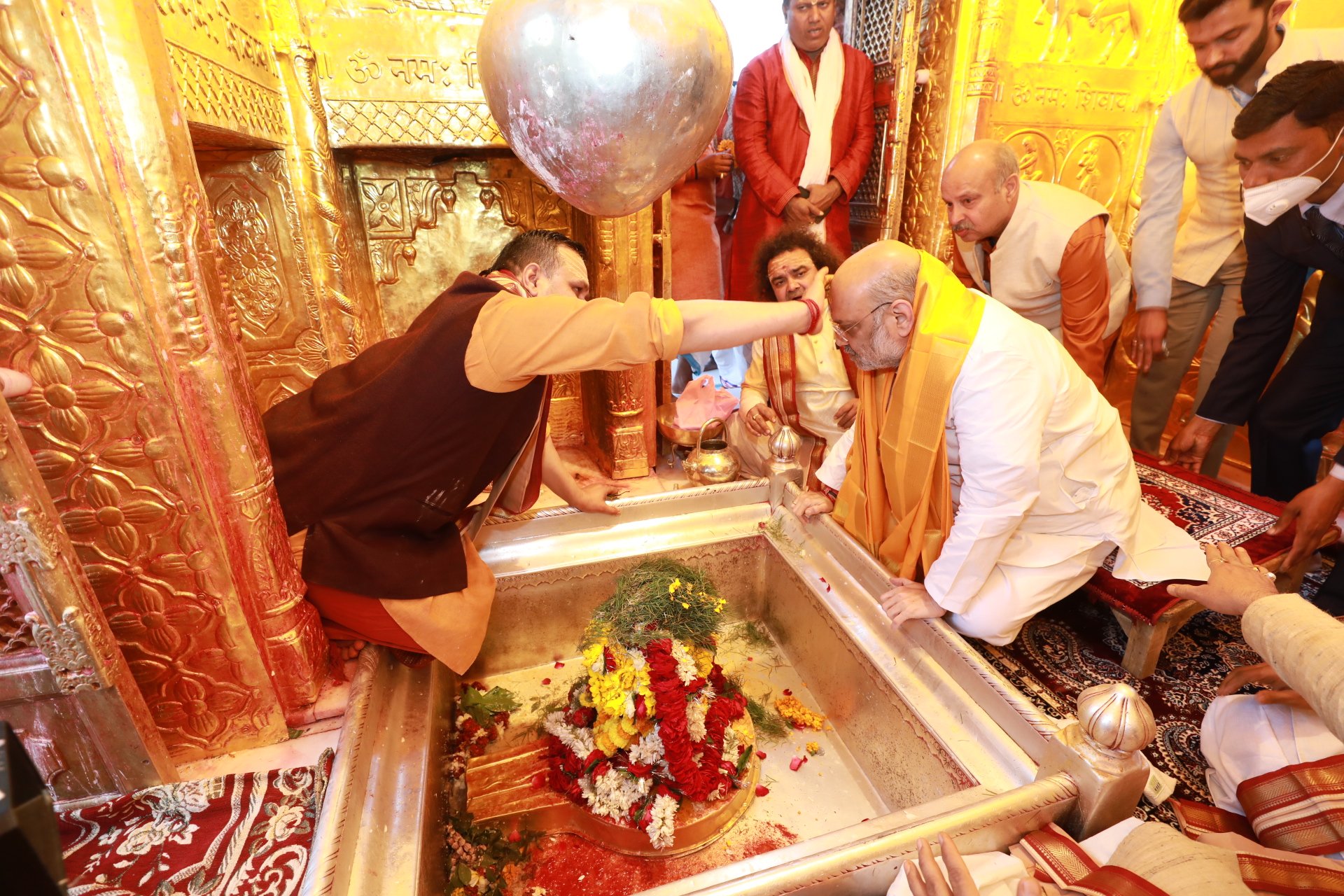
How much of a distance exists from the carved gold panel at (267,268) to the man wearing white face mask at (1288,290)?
136 inches

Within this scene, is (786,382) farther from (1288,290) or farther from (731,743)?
(1288,290)

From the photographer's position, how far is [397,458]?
1.66 meters

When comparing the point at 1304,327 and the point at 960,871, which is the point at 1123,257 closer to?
the point at 1304,327

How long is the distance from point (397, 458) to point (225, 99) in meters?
1.30

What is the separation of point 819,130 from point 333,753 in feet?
11.7

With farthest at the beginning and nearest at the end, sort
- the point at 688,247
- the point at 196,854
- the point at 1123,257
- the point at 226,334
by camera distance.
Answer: the point at 688,247 → the point at 1123,257 → the point at 226,334 → the point at 196,854

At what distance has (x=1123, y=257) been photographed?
3.26 meters

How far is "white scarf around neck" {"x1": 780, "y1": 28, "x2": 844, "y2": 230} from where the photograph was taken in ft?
11.6

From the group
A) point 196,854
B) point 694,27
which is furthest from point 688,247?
point 196,854

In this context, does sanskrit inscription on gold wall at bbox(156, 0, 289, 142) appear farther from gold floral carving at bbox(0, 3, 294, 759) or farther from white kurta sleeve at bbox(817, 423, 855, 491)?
white kurta sleeve at bbox(817, 423, 855, 491)

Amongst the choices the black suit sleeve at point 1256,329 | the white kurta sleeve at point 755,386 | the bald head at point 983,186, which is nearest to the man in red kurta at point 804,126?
the white kurta sleeve at point 755,386

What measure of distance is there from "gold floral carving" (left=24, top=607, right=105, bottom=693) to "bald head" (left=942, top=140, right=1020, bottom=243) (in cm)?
336

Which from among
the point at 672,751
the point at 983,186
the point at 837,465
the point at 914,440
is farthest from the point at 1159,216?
the point at 672,751

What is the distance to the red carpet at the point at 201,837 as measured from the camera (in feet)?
3.98
